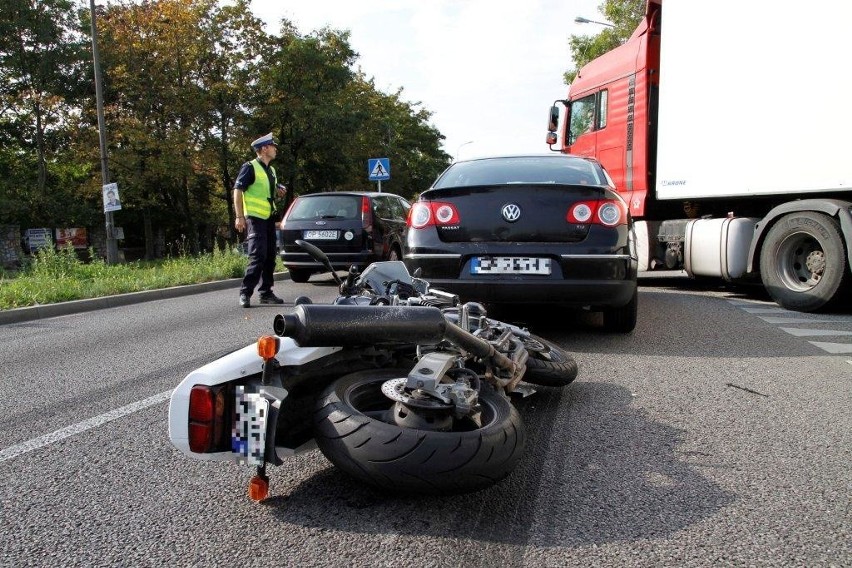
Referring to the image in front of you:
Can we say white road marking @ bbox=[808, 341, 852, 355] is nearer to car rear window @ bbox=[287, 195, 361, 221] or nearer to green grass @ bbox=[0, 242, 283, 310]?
car rear window @ bbox=[287, 195, 361, 221]

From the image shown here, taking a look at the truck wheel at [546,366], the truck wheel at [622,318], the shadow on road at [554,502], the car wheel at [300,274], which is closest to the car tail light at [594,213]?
the truck wheel at [622,318]

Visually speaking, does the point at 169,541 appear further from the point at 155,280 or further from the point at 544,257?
the point at 155,280

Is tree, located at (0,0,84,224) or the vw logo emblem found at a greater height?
tree, located at (0,0,84,224)

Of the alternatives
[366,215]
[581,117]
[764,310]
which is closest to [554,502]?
[764,310]

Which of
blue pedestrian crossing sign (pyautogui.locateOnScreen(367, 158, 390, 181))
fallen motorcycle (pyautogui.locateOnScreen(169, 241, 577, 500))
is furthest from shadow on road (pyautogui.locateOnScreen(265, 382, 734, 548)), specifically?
blue pedestrian crossing sign (pyautogui.locateOnScreen(367, 158, 390, 181))

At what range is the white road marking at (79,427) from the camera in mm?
3018

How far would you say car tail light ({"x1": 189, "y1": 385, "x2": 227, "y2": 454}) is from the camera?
221 centimetres

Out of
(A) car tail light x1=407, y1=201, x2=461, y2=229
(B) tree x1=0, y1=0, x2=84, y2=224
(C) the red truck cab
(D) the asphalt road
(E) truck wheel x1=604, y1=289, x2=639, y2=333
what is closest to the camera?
(D) the asphalt road

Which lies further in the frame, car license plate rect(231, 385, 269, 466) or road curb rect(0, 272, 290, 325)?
road curb rect(0, 272, 290, 325)

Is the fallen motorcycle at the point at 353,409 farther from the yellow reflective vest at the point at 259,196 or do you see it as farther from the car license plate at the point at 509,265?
the yellow reflective vest at the point at 259,196

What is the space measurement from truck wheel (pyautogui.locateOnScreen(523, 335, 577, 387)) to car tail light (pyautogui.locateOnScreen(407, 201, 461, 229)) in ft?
5.42

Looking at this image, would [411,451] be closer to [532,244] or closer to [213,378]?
[213,378]

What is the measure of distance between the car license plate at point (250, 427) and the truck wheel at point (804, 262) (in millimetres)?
6388

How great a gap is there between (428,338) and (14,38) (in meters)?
31.6
